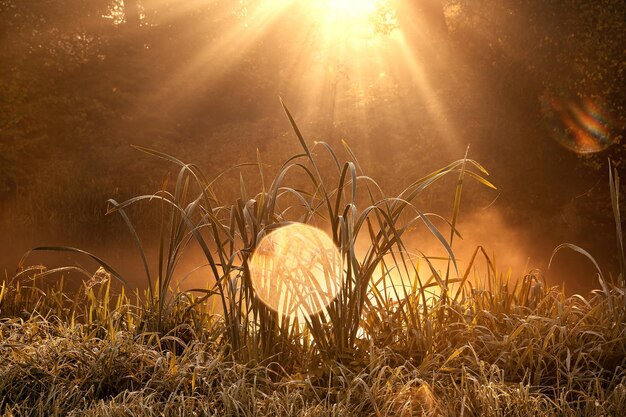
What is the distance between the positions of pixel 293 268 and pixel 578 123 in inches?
254

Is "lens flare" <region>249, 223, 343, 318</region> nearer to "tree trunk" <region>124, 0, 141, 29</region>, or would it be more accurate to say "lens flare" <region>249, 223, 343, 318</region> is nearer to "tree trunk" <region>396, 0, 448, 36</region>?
"tree trunk" <region>396, 0, 448, 36</region>

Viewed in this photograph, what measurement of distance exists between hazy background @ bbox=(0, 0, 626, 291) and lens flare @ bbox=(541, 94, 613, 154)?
2 centimetres

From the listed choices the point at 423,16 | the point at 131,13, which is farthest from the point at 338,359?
the point at 131,13

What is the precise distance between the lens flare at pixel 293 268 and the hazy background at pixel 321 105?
3753 mm

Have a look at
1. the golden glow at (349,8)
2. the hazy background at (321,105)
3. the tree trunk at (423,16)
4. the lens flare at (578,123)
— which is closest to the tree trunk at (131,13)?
the hazy background at (321,105)

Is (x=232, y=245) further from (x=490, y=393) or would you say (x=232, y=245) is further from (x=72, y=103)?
(x=72, y=103)

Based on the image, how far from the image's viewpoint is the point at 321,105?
45.0 ft

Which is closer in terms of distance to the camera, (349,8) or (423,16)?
(423,16)

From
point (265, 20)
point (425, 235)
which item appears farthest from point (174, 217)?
point (265, 20)

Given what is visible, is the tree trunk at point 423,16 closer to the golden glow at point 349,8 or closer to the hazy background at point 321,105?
the hazy background at point 321,105

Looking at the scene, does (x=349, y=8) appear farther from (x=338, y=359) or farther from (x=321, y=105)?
(x=338, y=359)

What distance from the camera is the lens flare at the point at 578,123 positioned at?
7.98m

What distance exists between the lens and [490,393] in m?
2.34

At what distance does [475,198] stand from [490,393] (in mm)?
7406
